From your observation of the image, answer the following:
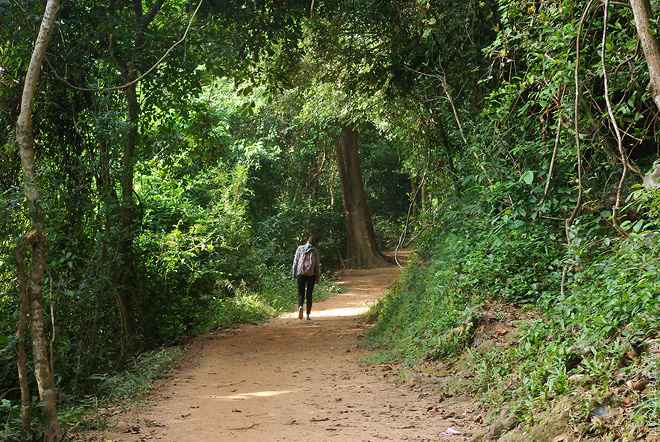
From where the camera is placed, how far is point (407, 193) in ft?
26.9

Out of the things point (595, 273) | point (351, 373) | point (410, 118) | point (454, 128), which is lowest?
point (351, 373)

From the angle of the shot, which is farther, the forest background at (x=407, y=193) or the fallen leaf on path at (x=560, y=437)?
the forest background at (x=407, y=193)

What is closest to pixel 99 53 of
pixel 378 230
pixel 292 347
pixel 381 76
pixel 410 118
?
pixel 381 76

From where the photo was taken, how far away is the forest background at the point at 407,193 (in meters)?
4.46

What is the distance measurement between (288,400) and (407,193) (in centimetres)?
363

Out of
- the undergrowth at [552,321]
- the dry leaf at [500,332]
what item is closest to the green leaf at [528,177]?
the undergrowth at [552,321]

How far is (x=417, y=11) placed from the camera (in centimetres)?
896

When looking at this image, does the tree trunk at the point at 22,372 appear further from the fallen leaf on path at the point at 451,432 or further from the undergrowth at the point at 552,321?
the undergrowth at the point at 552,321

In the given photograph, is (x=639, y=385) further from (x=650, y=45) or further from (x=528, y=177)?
(x=528, y=177)

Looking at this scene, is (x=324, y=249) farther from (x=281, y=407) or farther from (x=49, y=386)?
(x=49, y=386)

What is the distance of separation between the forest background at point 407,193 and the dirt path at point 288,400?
0.55 metres

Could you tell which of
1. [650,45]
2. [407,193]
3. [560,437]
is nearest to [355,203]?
[407,193]

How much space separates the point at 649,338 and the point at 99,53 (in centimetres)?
816

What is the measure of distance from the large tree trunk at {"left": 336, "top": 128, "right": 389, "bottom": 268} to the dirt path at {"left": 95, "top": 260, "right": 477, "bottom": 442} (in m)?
13.0
